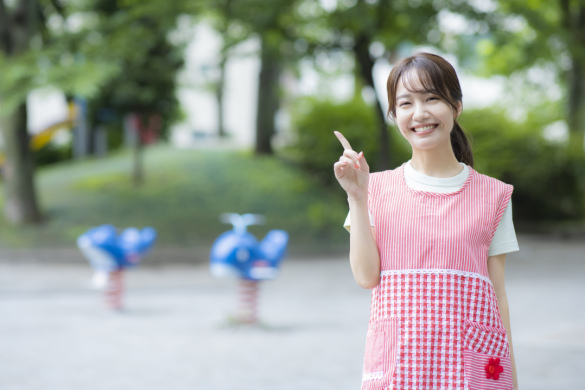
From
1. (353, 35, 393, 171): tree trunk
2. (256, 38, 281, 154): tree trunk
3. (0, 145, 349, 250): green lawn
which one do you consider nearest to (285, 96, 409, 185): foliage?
(0, 145, 349, 250): green lawn

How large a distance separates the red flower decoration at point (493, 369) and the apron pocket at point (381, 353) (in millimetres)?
286

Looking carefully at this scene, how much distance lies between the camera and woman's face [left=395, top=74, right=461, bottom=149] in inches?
92.3

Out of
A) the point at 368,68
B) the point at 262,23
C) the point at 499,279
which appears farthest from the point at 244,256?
the point at 368,68

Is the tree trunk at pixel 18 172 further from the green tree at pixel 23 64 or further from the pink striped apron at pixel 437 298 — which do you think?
the pink striped apron at pixel 437 298

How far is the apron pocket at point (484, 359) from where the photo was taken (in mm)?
2256

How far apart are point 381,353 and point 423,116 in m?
0.74

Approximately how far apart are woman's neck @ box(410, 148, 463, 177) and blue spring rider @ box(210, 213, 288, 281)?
5.79m

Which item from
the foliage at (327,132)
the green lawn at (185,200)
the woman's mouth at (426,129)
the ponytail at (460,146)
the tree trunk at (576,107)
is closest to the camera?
the woman's mouth at (426,129)

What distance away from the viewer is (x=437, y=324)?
7.42ft

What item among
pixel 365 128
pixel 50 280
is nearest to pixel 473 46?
pixel 365 128

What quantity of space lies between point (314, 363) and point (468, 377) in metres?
4.43

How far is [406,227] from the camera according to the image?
2316 millimetres

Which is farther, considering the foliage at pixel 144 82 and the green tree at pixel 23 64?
the foliage at pixel 144 82

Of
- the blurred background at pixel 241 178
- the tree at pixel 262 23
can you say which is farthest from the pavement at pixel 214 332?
the tree at pixel 262 23
